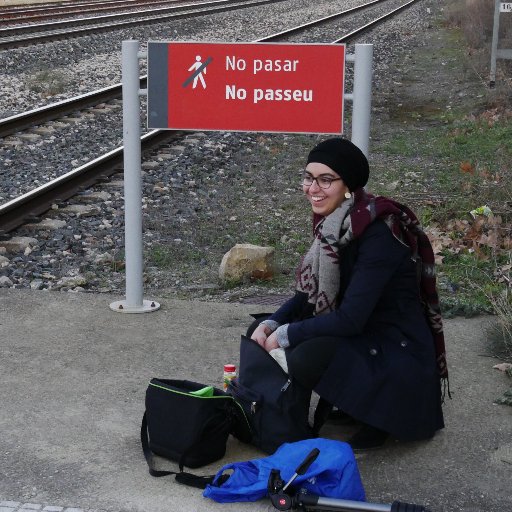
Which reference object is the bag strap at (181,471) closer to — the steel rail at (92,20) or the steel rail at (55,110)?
the steel rail at (55,110)

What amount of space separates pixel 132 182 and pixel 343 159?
190cm

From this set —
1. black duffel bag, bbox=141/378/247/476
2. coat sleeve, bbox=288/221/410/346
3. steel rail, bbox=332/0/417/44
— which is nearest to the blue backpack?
black duffel bag, bbox=141/378/247/476

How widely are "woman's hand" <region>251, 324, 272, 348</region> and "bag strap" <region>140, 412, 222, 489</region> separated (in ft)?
1.38

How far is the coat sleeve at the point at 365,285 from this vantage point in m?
3.95

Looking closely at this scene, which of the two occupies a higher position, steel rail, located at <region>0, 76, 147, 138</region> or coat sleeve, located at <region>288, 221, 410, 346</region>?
coat sleeve, located at <region>288, 221, 410, 346</region>

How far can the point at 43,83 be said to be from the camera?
1543 cm

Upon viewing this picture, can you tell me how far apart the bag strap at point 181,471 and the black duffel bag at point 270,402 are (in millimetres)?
182

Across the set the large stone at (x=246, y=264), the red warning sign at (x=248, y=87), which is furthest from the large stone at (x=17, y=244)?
the red warning sign at (x=248, y=87)

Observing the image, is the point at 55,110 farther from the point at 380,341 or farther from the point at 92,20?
the point at 92,20

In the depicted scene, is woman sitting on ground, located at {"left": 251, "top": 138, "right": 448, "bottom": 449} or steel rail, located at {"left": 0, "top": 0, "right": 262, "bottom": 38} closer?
woman sitting on ground, located at {"left": 251, "top": 138, "right": 448, "bottom": 449}

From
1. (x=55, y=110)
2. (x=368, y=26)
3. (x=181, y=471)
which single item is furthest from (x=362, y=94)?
(x=368, y=26)

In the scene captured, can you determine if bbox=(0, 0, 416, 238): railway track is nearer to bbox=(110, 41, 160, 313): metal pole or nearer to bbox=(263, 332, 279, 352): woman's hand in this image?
bbox=(110, 41, 160, 313): metal pole

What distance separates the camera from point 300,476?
355cm

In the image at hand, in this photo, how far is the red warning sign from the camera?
5.25 meters
